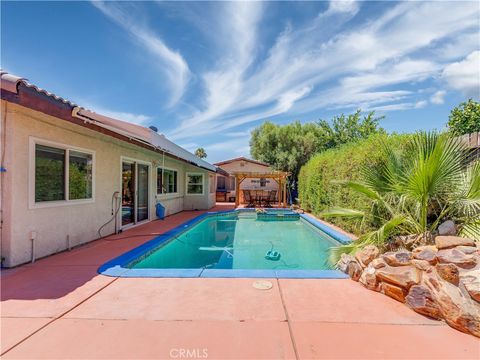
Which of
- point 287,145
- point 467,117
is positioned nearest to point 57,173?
point 287,145

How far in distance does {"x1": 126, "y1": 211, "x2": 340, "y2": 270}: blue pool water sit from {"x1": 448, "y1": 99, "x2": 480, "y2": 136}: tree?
25.7 meters

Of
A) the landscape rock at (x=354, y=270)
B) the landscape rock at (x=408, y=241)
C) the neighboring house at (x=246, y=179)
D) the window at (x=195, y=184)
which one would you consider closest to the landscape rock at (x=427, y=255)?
the landscape rock at (x=408, y=241)

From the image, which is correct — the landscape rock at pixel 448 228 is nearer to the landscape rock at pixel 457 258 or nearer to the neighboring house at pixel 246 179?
the landscape rock at pixel 457 258

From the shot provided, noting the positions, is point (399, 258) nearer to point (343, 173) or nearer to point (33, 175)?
point (343, 173)

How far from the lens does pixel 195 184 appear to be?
709 inches

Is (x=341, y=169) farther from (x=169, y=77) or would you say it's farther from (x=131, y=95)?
(x=131, y=95)

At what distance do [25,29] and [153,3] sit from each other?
3763mm

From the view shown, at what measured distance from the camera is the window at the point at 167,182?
43.1 ft

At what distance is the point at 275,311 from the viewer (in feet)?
11.5

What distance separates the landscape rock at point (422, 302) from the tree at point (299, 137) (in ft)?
76.8

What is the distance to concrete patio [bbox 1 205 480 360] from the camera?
266 cm

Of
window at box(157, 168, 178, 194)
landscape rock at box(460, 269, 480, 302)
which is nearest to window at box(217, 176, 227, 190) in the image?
window at box(157, 168, 178, 194)

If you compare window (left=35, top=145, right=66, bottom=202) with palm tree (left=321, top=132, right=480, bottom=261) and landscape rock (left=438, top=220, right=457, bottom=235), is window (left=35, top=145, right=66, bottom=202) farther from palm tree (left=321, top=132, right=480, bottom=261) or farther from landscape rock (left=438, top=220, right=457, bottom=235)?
landscape rock (left=438, top=220, right=457, bottom=235)

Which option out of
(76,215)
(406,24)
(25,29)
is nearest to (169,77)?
(25,29)
